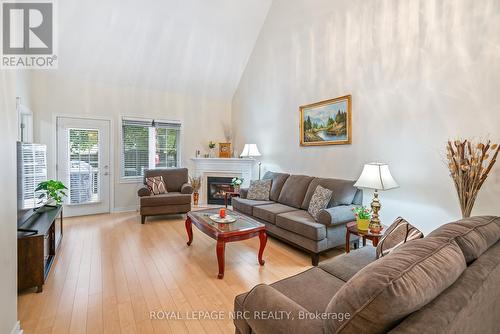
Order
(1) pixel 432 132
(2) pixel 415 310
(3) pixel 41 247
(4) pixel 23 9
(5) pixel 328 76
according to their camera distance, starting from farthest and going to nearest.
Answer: (5) pixel 328 76 → (4) pixel 23 9 → (1) pixel 432 132 → (3) pixel 41 247 → (2) pixel 415 310

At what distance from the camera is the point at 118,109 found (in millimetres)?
5449

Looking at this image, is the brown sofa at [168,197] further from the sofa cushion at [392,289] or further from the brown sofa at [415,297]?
the sofa cushion at [392,289]

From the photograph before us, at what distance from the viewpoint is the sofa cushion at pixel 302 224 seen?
298 centimetres

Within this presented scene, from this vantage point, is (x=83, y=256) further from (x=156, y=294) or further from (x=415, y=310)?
(x=415, y=310)

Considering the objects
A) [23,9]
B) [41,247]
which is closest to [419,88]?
[41,247]

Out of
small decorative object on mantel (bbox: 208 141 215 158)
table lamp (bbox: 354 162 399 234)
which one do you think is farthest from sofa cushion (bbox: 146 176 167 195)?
table lamp (bbox: 354 162 399 234)

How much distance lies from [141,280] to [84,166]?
11.7 ft

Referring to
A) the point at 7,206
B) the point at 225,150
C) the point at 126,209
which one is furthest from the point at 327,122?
the point at 126,209

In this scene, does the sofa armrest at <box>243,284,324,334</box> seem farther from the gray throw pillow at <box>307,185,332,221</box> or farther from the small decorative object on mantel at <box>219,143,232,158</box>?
the small decorative object on mantel at <box>219,143,232,158</box>

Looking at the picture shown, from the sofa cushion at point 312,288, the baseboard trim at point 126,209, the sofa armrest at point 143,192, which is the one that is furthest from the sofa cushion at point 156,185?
the sofa cushion at point 312,288

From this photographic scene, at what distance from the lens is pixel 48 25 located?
4062 millimetres

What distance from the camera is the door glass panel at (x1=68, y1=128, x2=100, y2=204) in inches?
197

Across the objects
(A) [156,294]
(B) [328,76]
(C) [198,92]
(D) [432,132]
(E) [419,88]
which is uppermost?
(C) [198,92]

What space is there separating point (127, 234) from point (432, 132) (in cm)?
445
